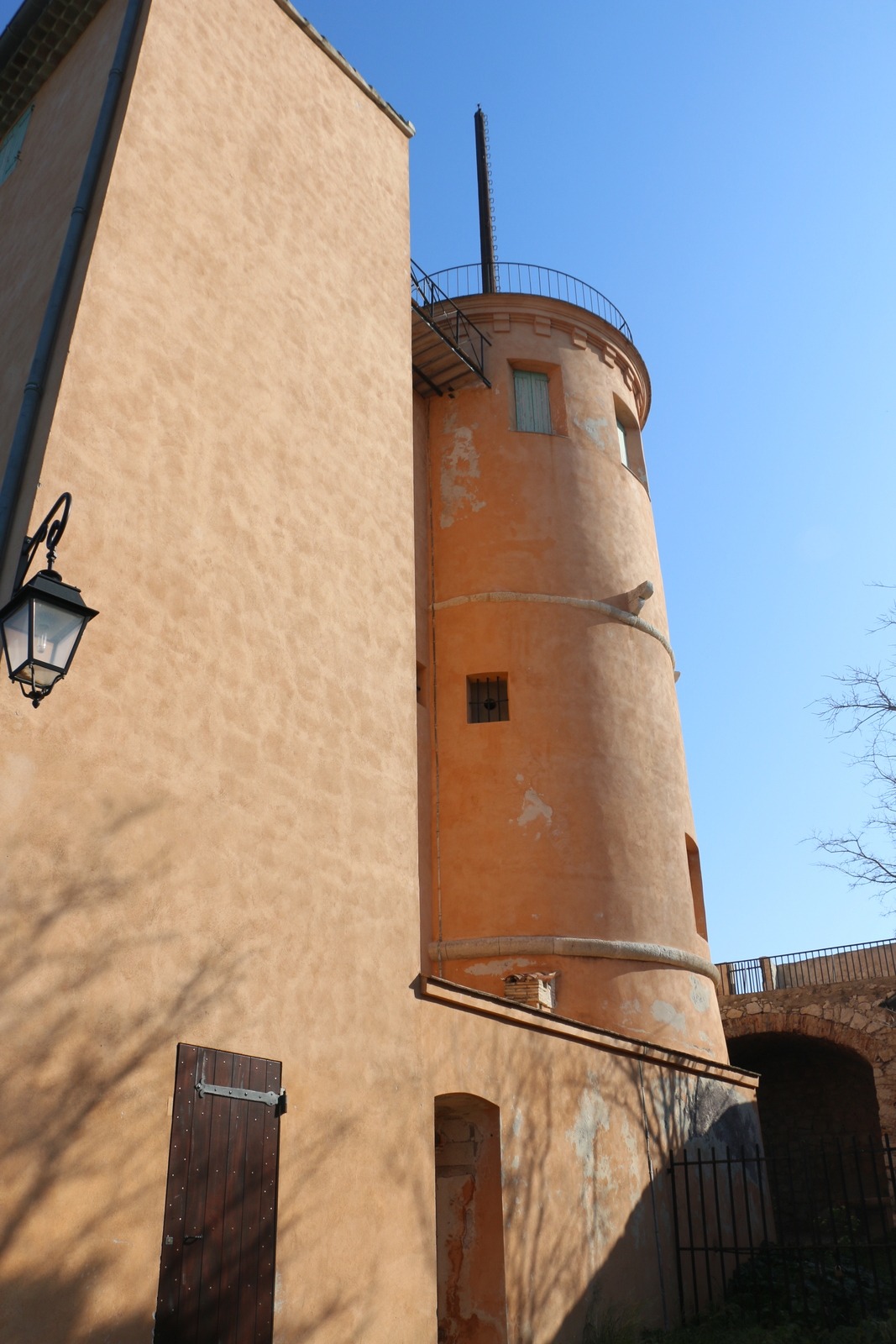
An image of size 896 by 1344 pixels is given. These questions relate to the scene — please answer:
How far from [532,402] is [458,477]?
187 cm

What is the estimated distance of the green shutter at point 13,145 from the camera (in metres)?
10.4

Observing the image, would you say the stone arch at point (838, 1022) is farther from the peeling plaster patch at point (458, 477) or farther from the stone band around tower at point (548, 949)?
the peeling plaster patch at point (458, 477)

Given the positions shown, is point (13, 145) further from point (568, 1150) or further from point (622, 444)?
point (568, 1150)

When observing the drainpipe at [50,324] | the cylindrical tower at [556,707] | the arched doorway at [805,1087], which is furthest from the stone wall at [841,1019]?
the drainpipe at [50,324]

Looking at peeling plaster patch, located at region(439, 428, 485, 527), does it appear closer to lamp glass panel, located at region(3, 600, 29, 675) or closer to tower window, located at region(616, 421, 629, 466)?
tower window, located at region(616, 421, 629, 466)

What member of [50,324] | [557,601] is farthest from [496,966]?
[50,324]

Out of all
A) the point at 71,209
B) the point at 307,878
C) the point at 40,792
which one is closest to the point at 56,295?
the point at 71,209

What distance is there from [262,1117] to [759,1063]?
1988cm

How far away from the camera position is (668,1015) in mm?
12914

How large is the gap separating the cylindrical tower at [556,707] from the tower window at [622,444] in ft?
0.44

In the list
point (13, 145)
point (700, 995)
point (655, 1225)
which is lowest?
point (655, 1225)

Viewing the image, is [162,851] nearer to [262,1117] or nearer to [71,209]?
[262,1117]

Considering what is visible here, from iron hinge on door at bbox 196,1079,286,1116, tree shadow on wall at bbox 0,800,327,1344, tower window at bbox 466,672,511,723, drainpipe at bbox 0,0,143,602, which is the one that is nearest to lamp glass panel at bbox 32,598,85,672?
tree shadow on wall at bbox 0,800,327,1344

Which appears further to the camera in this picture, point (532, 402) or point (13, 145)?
point (532, 402)
